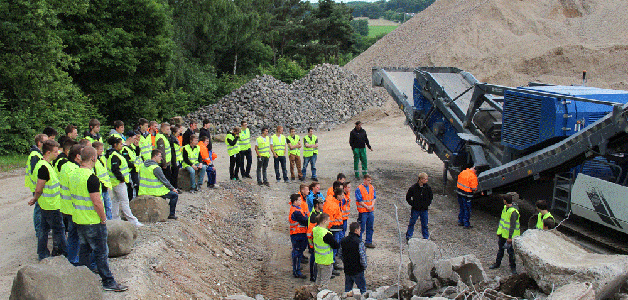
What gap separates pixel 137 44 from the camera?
2223 cm

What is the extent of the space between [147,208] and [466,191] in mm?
6238

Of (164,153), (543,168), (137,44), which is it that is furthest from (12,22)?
(543,168)

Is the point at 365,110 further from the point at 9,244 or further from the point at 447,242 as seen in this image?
the point at 9,244

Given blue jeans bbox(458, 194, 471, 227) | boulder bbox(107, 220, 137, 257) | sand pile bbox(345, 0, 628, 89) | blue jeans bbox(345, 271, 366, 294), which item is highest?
sand pile bbox(345, 0, 628, 89)

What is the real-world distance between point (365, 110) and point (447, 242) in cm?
1721

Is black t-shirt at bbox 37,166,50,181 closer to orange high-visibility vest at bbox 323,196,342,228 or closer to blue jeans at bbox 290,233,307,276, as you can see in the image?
blue jeans at bbox 290,233,307,276

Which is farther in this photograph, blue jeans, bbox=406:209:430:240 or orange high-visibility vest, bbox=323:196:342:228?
blue jeans, bbox=406:209:430:240

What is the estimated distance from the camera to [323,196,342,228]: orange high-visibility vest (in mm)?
8406

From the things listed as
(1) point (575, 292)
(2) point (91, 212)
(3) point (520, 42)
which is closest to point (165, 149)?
(2) point (91, 212)

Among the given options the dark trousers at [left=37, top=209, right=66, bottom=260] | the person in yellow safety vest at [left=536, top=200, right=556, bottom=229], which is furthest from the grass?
the person in yellow safety vest at [left=536, top=200, right=556, bottom=229]

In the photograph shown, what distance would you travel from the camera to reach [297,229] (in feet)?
27.3

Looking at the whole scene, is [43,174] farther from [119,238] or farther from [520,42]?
[520,42]

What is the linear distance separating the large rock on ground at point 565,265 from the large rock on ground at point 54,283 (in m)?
5.05

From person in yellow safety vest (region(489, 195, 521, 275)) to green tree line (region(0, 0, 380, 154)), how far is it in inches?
589
